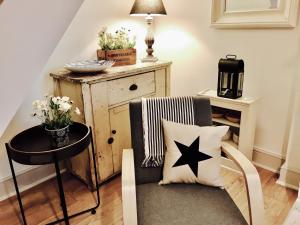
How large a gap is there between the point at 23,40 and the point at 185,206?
1062 mm

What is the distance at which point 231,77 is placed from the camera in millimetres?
2066

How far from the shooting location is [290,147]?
6.39 ft

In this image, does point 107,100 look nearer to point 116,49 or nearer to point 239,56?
point 116,49

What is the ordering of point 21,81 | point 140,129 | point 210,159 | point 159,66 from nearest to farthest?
point 21,81 < point 210,159 < point 140,129 < point 159,66

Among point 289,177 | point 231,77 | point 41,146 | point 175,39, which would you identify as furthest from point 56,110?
point 289,177

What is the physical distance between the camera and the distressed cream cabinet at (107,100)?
70.4 inches

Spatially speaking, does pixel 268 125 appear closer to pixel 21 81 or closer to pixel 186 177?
pixel 186 177

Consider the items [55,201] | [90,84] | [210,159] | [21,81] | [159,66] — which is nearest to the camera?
[21,81]

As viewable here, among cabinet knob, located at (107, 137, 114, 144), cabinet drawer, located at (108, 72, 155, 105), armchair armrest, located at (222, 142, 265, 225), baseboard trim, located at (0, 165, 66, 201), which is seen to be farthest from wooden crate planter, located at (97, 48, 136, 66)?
armchair armrest, located at (222, 142, 265, 225)

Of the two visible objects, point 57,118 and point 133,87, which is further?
point 133,87

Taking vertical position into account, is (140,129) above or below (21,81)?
below

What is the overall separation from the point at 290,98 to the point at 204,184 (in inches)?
45.5

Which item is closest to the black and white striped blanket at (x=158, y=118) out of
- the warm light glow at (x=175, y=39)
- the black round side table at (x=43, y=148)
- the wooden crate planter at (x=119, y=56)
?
the black round side table at (x=43, y=148)

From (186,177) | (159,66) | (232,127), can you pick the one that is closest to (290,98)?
(232,127)
